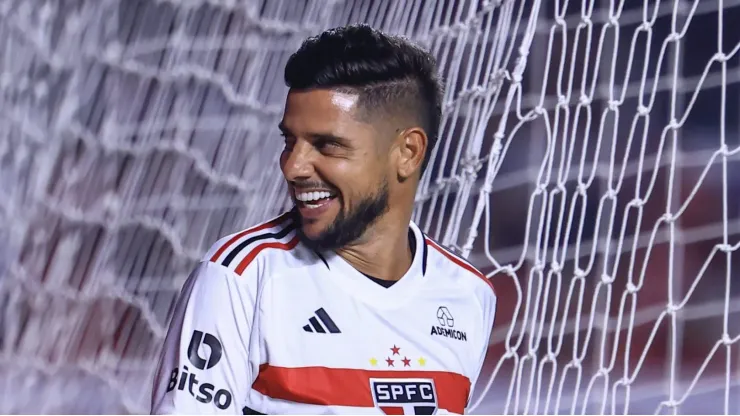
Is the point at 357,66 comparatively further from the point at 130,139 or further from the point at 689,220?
the point at 689,220

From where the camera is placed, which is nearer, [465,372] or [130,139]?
[465,372]

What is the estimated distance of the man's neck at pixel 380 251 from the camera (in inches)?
44.6

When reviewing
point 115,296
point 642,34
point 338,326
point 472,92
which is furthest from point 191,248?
point 338,326

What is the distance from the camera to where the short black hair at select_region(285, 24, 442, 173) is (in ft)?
3.48

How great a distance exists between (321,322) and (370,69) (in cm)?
27

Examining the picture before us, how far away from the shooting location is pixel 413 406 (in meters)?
1.09

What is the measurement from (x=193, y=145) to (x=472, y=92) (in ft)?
4.12

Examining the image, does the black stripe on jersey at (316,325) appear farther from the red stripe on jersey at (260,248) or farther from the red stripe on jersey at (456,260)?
the red stripe on jersey at (456,260)

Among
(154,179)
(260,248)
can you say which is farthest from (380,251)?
(154,179)

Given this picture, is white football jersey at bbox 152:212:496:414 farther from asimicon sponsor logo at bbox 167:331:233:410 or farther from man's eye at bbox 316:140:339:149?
man's eye at bbox 316:140:339:149

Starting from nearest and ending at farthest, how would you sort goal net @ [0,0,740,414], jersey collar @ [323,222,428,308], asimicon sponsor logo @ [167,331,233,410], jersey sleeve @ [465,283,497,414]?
asimicon sponsor logo @ [167,331,233,410] < jersey collar @ [323,222,428,308] < jersey sleeve @ [465,283,497,414] < goal net @ [0,0,740,414]

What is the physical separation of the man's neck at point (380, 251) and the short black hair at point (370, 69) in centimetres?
9

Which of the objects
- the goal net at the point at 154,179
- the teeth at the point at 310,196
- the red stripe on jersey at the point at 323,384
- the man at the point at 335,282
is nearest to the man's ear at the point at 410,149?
the man at the point at 335,282

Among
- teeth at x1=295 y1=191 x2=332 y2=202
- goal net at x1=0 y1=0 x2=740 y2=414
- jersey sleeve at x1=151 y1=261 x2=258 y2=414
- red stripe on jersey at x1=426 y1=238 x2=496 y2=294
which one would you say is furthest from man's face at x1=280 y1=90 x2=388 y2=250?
goal net at x1=0 y1=0 x2=740 y2=414
